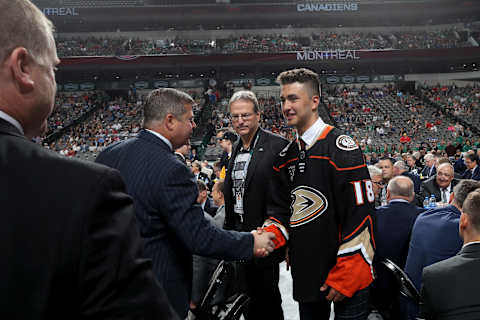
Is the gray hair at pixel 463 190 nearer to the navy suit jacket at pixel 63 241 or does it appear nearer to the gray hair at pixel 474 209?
the gray hair at pixel 474 209

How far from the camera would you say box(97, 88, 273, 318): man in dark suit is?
1871 millimetres

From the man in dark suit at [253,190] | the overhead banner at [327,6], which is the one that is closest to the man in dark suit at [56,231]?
the man in dark suit at [253,190]

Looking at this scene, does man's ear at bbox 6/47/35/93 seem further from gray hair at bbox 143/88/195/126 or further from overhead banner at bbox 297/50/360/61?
overhead banner at bbox 297/50/360/61

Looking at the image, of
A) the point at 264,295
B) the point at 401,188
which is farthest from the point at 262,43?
the point at 264,295

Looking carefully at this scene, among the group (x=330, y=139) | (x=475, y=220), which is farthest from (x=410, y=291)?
(x=330, y=139)

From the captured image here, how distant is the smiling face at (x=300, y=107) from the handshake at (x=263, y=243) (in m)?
0.72

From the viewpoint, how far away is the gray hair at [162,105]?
2.14m

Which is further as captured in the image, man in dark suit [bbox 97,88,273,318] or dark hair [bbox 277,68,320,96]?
dark hair [bbox 277,68,320,96]

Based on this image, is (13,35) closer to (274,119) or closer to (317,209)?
(317,209)

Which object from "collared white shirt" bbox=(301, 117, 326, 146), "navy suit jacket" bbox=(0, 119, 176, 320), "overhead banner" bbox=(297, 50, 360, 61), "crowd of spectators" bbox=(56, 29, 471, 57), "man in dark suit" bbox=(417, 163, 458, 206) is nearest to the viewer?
"navy suit jacket" bbox=(0, 119, 176, 320)

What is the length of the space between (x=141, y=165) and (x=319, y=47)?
3117 cm

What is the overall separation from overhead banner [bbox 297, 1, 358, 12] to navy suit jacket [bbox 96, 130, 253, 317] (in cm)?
3280

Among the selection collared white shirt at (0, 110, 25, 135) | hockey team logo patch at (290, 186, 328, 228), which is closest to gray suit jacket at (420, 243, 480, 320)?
hockey team logo patch at (290, 186, 328, 228)

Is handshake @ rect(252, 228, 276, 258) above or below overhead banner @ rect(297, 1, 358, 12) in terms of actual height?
below
